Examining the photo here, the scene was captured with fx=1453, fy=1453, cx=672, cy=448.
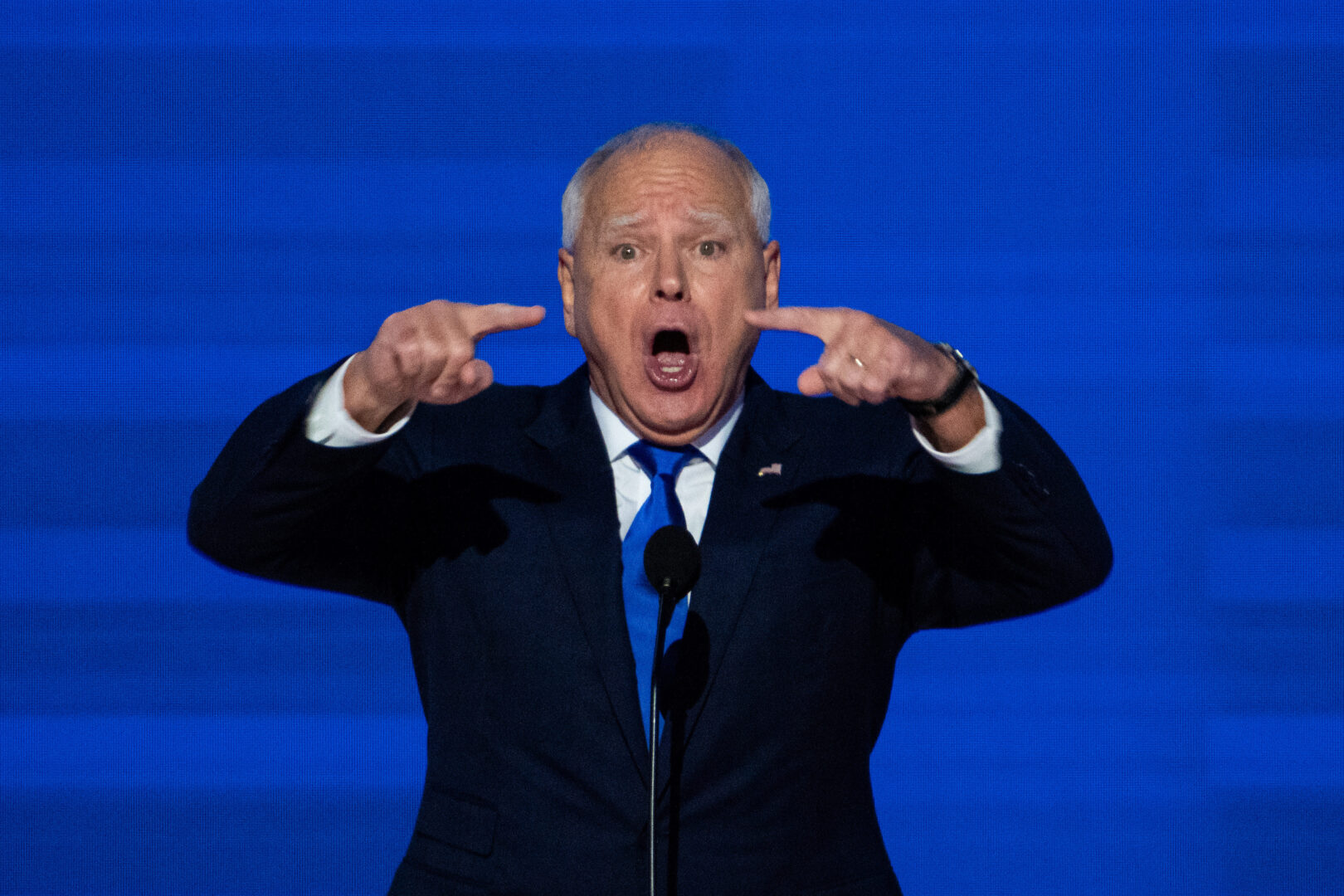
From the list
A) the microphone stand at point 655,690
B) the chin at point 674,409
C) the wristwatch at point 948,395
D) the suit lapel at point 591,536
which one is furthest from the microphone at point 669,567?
the chin at point 674,409

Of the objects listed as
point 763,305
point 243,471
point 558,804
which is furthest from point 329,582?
point 763,305

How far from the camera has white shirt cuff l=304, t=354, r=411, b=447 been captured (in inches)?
58.7

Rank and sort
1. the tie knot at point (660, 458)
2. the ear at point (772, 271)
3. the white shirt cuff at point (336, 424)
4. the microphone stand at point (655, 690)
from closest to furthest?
the microphone stand at point (655, 690) → the white shirt cuff at point (336, 424) → the tie knot at point (660, 458) → the ear at point (772, 271)

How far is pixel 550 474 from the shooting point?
5.66 feet

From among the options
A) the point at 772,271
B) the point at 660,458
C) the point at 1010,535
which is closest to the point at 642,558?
the point at 660,458

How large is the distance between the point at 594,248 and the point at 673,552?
0.59 m

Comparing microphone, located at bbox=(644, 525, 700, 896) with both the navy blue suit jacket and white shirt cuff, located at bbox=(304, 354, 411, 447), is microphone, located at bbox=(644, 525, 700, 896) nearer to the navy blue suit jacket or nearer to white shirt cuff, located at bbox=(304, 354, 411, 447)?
the navy blue suit jacket

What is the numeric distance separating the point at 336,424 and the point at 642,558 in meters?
0.37

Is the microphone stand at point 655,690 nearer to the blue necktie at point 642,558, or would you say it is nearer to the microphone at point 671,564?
the microphone at point 671,564

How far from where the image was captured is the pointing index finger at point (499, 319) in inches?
57.2

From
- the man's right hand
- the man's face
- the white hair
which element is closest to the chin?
the man's face

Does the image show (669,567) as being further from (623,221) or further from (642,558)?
(623,221)

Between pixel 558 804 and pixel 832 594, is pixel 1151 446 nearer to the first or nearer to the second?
pixel 832 594

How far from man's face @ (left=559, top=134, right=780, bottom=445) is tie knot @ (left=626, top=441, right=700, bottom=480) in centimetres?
5
